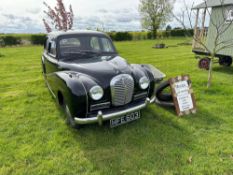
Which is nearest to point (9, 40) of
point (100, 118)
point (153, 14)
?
point (153, 14)

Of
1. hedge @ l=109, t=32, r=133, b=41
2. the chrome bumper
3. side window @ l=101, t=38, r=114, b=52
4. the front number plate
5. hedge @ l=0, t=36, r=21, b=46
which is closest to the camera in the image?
the chrome bumper

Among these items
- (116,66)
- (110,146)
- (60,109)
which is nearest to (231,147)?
(110,146)

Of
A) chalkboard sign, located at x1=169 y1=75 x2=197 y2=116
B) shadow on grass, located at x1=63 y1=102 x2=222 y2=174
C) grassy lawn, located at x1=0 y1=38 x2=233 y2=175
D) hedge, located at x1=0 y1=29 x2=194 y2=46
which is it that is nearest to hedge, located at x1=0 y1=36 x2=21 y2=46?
hedge, located at x1=0 y1=29 x2=194 y2=46

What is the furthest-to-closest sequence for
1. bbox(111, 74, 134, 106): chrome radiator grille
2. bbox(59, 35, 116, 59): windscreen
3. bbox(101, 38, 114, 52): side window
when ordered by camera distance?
bbox(101, 38, 114, 52): side window, bbox(59, 35, 116, 59): windscreen, bbox(111, 74, 134, 106): chrome radiator grille

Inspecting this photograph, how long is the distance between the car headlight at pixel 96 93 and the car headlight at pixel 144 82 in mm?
894

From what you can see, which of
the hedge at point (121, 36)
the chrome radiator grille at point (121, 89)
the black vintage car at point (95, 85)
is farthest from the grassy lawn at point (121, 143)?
the hedge at point (121, 36)

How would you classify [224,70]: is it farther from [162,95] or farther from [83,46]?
[83,46]

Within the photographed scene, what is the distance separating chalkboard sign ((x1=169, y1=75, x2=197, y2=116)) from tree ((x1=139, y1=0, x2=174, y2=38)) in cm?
3452

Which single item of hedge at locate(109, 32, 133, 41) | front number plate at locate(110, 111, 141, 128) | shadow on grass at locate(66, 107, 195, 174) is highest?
hedge at locate(109, 32, 133, 41)

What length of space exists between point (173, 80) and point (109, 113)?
1.75 m

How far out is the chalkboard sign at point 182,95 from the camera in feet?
14.8

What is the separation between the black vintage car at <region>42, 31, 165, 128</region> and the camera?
3432mm

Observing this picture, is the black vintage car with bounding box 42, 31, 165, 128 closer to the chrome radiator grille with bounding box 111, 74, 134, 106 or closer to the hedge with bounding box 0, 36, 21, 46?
the chrome radiator grille with bounding box 111, 74, 134, 106

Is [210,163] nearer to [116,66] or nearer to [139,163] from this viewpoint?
[139,163]
